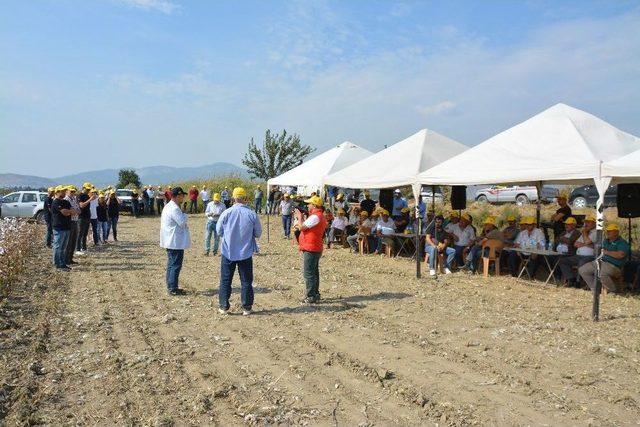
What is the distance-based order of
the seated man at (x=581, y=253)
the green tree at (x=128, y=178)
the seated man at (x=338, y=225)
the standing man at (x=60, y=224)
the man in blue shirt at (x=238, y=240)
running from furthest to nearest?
the green tree at (x=128, y=178)
the seated man at (x=338, y=225)
the standing man at (x=60, y=224)
the seated man at (x=581, y=253)
the man in blue shirt at (x=238, y=240)

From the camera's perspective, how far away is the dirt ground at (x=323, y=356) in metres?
4.13

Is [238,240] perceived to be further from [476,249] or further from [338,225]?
[338,225]

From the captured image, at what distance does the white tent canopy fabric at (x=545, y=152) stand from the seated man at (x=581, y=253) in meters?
0.94

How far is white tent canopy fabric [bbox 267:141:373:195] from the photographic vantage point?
14541 millimetres

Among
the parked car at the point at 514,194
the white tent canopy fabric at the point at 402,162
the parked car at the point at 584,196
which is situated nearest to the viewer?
the white tent canopy fabric at the point at 402,162

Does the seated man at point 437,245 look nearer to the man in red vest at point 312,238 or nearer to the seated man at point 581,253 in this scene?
the seated man at point 581,253

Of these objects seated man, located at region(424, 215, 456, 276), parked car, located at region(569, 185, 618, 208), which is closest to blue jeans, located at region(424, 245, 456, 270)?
seated man, located at region(424, 215, 456, 276)

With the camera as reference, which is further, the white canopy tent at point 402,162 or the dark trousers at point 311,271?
the white canopy tent at point 402,162

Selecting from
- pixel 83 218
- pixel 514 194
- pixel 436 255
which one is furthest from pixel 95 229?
pixel 514 194

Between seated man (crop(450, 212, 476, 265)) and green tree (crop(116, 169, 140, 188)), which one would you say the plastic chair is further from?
green tree (crop(116, 169, 140, 188))

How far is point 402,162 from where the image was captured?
11602 mm

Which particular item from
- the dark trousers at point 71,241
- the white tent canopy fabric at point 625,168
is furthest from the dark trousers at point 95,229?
the white tent canopy fabric at point 625,168

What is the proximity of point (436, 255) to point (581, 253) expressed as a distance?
99.1 inches

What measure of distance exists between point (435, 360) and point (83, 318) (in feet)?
14.8
